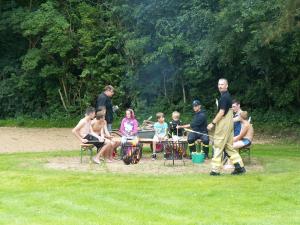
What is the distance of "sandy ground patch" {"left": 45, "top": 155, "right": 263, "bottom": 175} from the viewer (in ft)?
37.6

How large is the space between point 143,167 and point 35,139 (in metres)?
7.89

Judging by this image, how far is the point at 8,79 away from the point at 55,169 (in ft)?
52.7

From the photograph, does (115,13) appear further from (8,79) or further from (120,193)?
(120,193)


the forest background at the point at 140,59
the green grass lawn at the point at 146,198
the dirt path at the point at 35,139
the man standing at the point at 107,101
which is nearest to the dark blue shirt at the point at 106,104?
the man standing at the point at 107,101

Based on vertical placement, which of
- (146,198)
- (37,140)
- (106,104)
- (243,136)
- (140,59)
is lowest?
(146,198)

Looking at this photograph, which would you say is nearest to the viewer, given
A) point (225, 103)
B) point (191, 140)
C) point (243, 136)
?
point (225, 103)

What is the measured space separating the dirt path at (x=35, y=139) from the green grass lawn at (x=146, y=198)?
4893 mm

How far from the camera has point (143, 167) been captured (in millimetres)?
12016

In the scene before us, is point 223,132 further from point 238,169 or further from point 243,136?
point 243,136

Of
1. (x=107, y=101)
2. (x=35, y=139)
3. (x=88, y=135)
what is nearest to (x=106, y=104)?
(x=107, y=101)

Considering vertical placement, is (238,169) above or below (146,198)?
above

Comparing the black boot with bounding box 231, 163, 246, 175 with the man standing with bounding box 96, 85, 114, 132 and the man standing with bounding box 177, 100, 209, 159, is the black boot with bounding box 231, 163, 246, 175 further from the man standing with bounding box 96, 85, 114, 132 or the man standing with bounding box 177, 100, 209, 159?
the man standing with bounding box 96, 85, 114, 132

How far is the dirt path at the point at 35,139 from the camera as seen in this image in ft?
54.6

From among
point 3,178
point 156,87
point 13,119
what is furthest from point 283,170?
point 13,119
